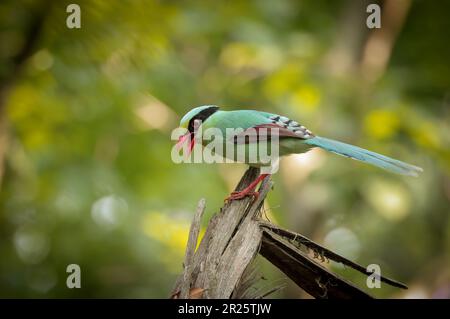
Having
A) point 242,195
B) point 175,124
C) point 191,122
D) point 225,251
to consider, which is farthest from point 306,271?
point 175,124

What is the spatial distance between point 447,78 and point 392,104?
1.72 meters

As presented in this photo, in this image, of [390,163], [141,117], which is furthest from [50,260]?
[390,163]

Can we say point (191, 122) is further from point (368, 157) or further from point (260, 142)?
point (368, 157)

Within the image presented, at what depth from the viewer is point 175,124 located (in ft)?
22.8

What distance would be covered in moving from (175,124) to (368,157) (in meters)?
3.77

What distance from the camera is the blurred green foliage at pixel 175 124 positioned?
17.5 feet

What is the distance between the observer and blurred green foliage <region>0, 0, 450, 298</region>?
5332 millimetres

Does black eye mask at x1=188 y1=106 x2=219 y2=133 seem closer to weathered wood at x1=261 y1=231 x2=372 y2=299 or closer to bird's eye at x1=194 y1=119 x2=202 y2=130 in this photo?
bird's eye at x1=194 y1=119 x2=202 y2=130

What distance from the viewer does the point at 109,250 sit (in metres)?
6.66

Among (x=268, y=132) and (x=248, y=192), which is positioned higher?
(x=268, y=132)

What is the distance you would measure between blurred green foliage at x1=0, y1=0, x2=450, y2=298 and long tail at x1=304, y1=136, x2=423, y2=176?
1.58 m

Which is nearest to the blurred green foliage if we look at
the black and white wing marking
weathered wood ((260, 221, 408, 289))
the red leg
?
the black and white wing marking

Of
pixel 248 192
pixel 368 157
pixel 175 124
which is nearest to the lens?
pixel 248 192

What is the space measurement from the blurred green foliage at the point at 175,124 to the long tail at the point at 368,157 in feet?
5.19
